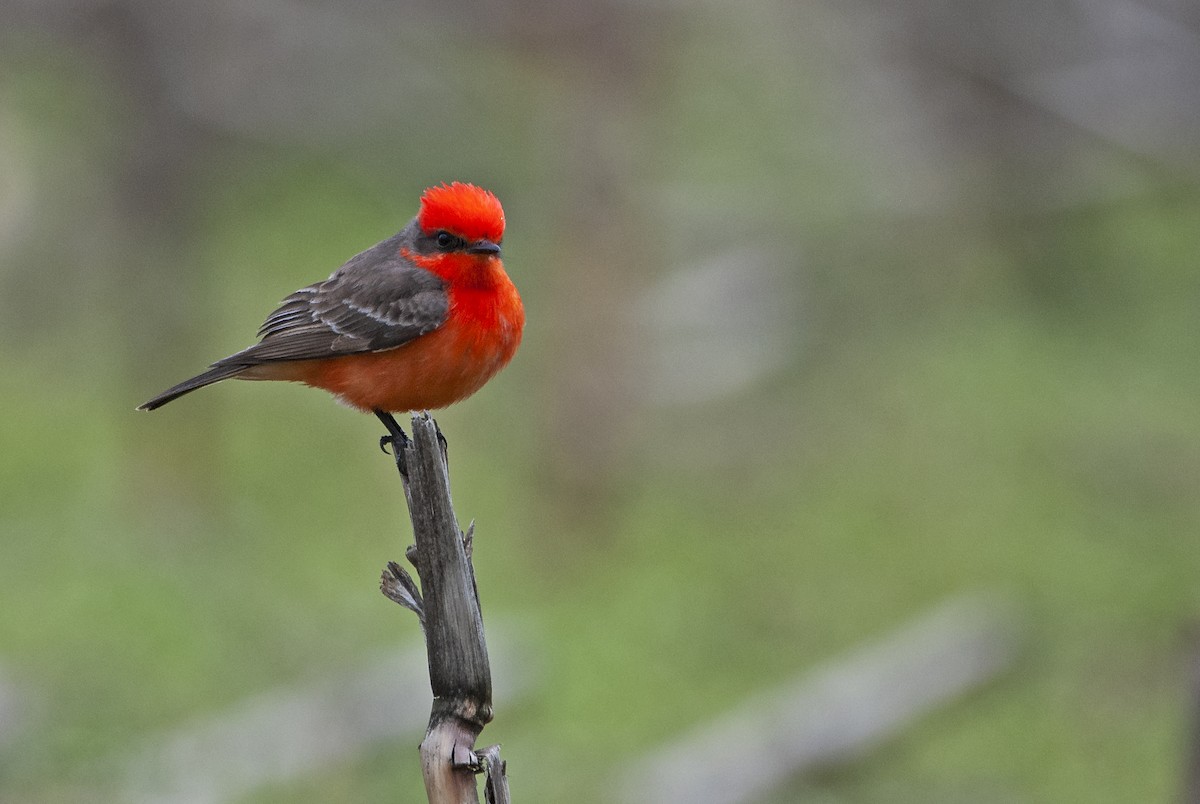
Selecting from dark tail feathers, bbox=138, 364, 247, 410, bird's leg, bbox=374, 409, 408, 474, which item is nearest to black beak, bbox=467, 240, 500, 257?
bird's leg, bbox=374, 409, 408, 474

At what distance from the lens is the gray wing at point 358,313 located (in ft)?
17.4

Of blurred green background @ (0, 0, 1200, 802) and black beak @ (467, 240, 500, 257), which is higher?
blurred green background @ (0, 0, 1200, 802)

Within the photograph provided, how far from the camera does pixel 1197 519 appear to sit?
11578 millimetres

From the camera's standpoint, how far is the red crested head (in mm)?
5414

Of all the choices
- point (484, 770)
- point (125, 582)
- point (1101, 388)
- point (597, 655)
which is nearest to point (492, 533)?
point (597, 655)

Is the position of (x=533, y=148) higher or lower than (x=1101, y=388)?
higher

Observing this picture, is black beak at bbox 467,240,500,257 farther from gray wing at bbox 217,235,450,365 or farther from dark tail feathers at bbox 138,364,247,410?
dark tail feathers at bbox 138,364,247,410

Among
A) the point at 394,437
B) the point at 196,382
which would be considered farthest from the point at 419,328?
the point at 196,382

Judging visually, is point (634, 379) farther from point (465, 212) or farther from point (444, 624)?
point (444, 624)

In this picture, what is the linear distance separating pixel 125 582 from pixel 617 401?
12.0 ft

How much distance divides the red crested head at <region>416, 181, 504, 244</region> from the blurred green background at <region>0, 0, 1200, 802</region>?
11.9 ft

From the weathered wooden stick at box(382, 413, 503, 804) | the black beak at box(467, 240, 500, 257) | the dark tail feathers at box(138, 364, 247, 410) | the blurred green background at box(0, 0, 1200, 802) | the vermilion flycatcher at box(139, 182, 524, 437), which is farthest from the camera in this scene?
the blurred green background at box(0, 0, 1200, 802)

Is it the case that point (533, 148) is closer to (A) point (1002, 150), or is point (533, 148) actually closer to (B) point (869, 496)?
(A) point (1002, 150)

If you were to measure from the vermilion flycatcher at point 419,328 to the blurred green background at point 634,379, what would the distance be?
321 centimetres
